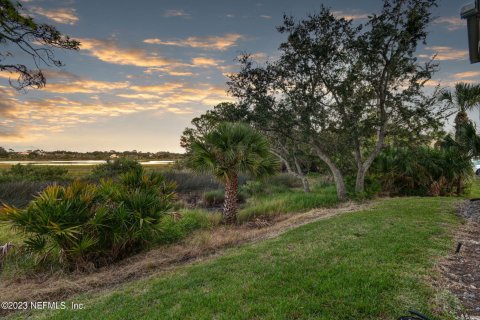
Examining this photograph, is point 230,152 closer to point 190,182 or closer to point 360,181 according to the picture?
point 360,181

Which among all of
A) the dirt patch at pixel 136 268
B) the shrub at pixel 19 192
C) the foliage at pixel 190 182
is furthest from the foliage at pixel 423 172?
the shrub at pixel 19 192

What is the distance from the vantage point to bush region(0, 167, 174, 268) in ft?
22.9

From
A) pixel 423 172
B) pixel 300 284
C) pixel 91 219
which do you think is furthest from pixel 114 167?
pixel 300 284

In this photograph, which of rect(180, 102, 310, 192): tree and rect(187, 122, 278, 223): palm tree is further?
rect(180, 102, 310, 192): tree

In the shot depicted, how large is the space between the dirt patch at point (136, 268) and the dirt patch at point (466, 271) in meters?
4.94

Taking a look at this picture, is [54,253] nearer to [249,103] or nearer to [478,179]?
[249,103]

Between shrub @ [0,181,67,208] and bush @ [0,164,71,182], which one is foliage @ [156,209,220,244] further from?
bush @ [0,164,71,182]

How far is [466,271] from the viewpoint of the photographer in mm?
5266

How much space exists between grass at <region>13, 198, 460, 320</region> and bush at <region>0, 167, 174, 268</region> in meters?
1.95

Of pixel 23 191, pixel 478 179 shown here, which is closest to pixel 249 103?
pixel 23 191

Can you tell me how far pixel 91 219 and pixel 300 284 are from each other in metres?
5.32

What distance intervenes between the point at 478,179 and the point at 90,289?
3125 centimetres

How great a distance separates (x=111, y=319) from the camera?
4.32 metres

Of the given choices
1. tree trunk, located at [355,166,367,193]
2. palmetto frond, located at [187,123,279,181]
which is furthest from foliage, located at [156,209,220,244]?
tree trunk, located at [355,166,367,193]
